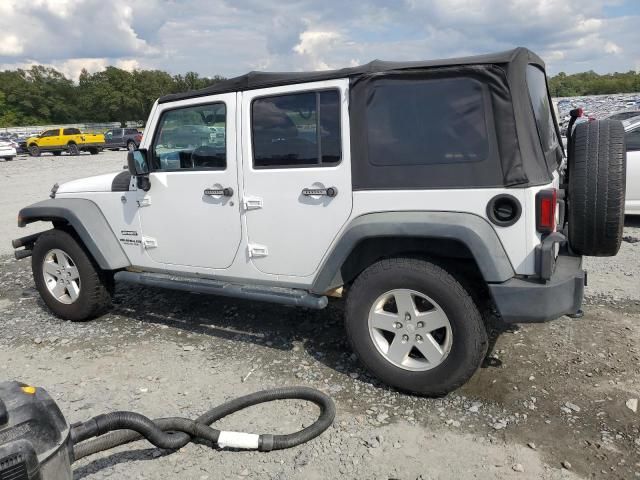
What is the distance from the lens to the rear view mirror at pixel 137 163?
4.34 meters

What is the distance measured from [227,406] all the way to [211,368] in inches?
28.3

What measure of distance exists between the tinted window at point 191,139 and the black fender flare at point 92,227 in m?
0.81

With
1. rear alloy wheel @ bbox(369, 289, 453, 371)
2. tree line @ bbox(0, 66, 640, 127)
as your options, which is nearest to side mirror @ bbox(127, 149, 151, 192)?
rear alloy wheel @ bbox(369, 289, 453, 371)

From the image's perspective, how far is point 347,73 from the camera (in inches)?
140

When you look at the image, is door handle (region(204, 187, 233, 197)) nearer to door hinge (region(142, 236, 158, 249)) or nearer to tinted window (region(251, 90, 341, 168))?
tinted window (region(251, 90, 341, 168))

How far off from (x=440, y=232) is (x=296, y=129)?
1.29 meters

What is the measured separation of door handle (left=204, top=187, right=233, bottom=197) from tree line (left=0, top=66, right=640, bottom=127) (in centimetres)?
7261

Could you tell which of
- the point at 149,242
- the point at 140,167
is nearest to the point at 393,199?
the point at 140,167

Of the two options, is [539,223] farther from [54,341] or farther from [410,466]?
[54,341]

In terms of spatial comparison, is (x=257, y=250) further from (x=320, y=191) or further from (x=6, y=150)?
(x=6, y=150)

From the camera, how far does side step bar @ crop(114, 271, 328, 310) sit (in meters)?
3.83

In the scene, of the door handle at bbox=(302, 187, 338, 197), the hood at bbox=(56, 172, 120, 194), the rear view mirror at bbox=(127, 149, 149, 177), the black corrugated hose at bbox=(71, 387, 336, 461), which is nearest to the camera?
the black corrugated hose at bbox=(71, 387, 336, 461)

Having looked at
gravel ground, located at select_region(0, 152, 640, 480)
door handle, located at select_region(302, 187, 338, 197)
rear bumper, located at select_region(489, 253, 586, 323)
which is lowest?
gravel ground, located at select_region(0, 152, 640, 480)

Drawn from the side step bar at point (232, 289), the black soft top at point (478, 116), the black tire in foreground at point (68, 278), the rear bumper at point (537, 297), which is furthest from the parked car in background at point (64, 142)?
the rear bumper at point (537, 297)
